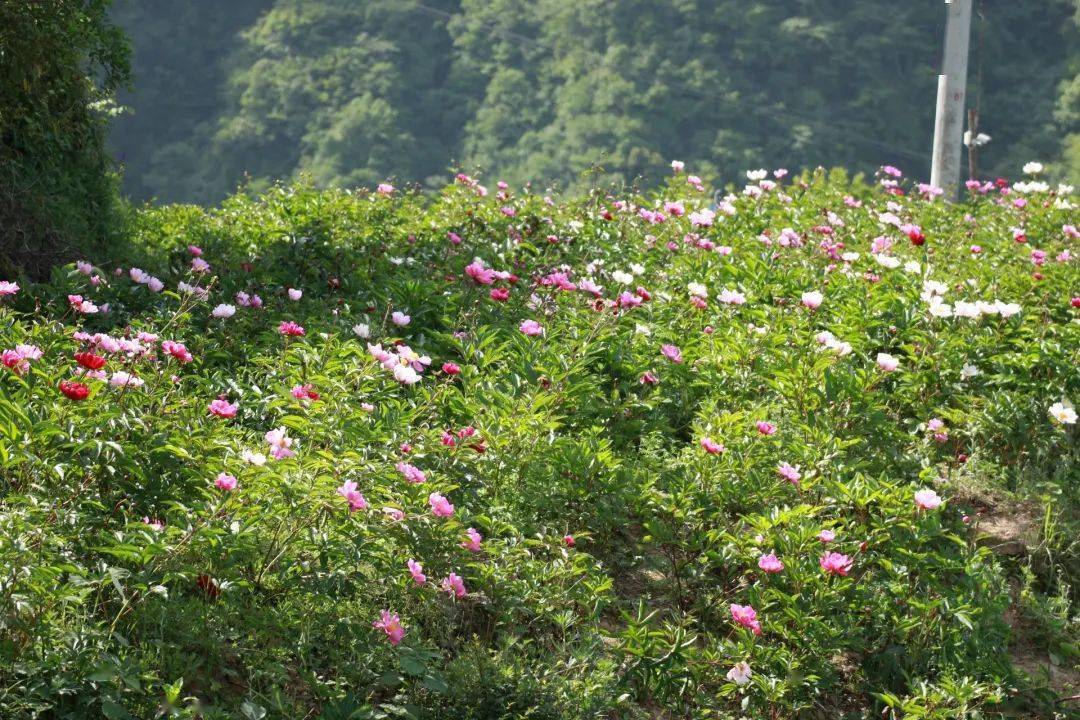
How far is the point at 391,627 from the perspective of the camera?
2.70 metres

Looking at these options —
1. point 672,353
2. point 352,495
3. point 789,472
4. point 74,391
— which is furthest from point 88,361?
point 672,353

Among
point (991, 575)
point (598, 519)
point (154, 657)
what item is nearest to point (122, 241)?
point (598, 519)

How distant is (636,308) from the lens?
483 cm

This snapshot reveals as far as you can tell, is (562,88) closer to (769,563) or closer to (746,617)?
(769,563)

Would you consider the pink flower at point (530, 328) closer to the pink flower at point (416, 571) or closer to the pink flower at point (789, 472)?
the pink flower at point (789, 472)

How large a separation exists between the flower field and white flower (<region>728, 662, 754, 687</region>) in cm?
1

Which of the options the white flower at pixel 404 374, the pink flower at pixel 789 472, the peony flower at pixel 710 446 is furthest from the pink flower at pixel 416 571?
the pink flower at pixel 789 472

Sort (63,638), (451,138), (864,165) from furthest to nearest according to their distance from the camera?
(451,138) → (864,165) → (63,638)

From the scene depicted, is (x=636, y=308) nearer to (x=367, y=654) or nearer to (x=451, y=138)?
(x=367, y=654)

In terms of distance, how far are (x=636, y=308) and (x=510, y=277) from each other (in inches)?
Answer: 21.7

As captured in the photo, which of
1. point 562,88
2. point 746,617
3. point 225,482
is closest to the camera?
point 225,482

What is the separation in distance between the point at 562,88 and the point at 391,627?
3939cm

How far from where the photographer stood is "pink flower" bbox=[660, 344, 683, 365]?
420 cm

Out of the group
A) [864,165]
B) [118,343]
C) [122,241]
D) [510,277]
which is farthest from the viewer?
[864,165]
